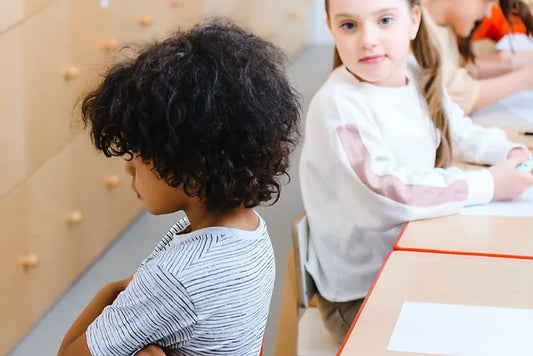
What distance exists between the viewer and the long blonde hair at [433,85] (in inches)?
85.8

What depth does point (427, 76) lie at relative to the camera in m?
2.20

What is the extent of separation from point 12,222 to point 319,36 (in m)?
3.42

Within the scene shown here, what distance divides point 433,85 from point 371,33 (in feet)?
1.01

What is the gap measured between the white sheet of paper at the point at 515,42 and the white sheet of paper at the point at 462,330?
1.57 m

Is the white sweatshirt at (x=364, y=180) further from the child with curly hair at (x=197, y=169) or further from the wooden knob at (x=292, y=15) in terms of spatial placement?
the wooden knob at (x=292, y=15)

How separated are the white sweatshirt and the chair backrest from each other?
0.8 inches

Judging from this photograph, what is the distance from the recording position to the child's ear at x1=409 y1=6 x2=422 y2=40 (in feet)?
6.68

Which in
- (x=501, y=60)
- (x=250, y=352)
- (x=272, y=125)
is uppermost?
(x=272, y=125)

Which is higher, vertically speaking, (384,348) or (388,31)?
(388,31)

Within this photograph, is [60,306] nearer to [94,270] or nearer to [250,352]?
[94,270]

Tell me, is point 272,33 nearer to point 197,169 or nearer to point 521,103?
point 521,103

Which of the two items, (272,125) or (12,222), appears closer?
(272,125)

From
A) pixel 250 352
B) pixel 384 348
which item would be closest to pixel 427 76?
pixel 384 348

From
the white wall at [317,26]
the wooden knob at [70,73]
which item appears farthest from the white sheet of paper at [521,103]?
the white wall at [317,26]
